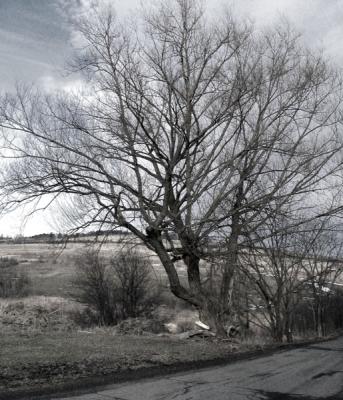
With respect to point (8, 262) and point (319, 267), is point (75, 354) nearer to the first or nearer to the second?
point (319, 267)

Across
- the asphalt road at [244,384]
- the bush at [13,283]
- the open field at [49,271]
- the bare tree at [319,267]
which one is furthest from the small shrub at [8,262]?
the asphalt road at [244,384]

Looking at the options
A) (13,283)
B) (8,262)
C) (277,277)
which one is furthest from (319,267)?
(8,262)

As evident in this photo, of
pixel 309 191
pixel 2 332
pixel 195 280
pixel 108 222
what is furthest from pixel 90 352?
pixel 309 191

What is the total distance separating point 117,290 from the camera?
40.4 metres

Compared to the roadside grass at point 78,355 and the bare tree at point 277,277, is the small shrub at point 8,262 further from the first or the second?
the roadside grass at point 78,355

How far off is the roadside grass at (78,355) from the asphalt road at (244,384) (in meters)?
0.89

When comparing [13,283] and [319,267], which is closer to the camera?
[319,267]

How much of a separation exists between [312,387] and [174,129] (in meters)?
8.48

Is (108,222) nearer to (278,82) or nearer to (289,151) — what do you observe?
(289,151)

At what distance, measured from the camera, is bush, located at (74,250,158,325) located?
39.3 m

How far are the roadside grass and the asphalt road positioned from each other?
89 centimetres

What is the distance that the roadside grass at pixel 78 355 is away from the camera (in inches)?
280

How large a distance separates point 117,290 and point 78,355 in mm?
32099

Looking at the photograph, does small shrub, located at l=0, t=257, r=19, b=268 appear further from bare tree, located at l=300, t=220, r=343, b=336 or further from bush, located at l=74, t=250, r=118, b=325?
bare tree, located at l=300, t=220, r=343, b=336
